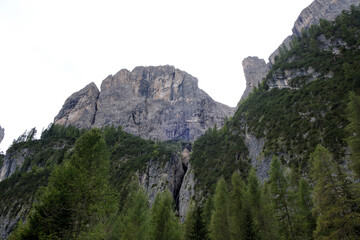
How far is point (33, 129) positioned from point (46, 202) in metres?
142

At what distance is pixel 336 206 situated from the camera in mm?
15016

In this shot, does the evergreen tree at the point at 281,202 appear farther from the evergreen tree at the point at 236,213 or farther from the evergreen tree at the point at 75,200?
the evergreen tree at the point at 75,200

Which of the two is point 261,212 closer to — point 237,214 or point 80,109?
point 237,214

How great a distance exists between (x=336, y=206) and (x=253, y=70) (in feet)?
543

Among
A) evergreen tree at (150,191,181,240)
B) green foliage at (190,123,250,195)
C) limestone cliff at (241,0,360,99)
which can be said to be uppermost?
limestone cliff at (241,0,360,99)

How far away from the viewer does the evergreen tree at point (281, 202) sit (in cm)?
2300

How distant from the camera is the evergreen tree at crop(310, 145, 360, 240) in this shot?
46.3ft

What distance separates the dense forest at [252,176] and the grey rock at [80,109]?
59408 millimetres

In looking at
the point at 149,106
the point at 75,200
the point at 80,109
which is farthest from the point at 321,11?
the point at 80,109

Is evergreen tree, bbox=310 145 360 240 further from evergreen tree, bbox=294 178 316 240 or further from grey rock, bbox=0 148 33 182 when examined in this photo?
grey rock, bbox=0 148 33 182

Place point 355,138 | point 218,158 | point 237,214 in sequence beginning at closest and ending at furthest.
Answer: point 355,138, point 237,214, point 218,158

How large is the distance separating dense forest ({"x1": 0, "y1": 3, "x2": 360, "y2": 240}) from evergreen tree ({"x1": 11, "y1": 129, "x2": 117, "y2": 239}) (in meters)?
0.07

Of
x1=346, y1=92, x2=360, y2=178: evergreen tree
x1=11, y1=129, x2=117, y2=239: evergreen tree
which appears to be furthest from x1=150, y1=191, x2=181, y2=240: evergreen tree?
x1=346, y1=92, x2=360, y2=178: evergreen tree

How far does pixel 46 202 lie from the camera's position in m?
14.9
